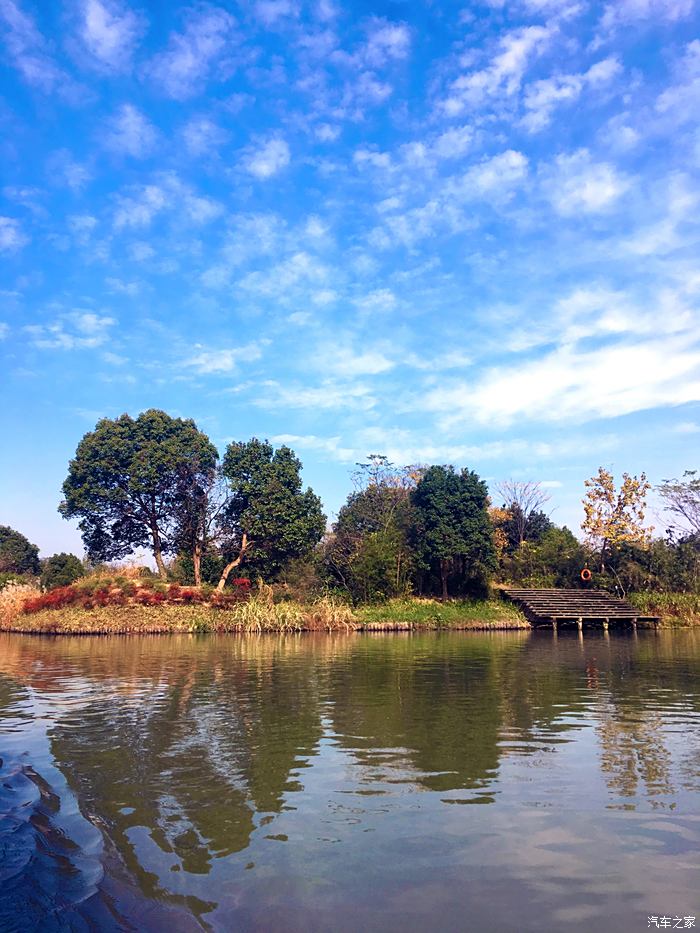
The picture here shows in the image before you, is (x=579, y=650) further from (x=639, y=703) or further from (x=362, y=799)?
(x=362, y=799)

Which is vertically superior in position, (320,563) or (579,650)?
(320,563)

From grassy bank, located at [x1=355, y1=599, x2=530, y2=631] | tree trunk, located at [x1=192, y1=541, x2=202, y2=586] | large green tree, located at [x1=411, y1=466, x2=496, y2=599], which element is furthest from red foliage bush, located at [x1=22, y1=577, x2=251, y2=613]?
large green tree, located at [x1=411, y1=466, x2=496, y2=599]

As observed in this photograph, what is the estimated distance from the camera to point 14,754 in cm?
689

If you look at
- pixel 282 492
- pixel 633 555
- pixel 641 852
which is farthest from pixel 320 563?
pixel 641 852

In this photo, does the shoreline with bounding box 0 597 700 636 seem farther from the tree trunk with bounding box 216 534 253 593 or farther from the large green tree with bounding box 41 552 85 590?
the tree trunk with bounding box 216 534 253 593

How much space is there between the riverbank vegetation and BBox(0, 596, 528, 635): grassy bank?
66 centimetres

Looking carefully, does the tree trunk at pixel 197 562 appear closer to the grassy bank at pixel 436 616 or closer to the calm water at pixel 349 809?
the grassy bank at pixel 436 616

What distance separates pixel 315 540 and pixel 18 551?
38.6 m

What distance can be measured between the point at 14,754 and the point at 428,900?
207 inches

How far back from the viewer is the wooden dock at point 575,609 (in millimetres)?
33188

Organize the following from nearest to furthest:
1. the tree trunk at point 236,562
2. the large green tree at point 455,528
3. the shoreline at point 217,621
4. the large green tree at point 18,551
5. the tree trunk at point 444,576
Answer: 1. the shoreline at point 217,621
2. the large green tree at point 455,528
3. the tree trunk at point 444,576
4. the tree trunk at point 236,562
5. the large green tree at point 18,551

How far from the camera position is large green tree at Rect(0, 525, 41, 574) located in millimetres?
61000

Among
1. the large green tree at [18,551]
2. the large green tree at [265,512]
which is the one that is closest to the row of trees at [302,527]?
the large green tree at [265,512]

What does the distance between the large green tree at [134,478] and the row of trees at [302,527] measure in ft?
0.26
